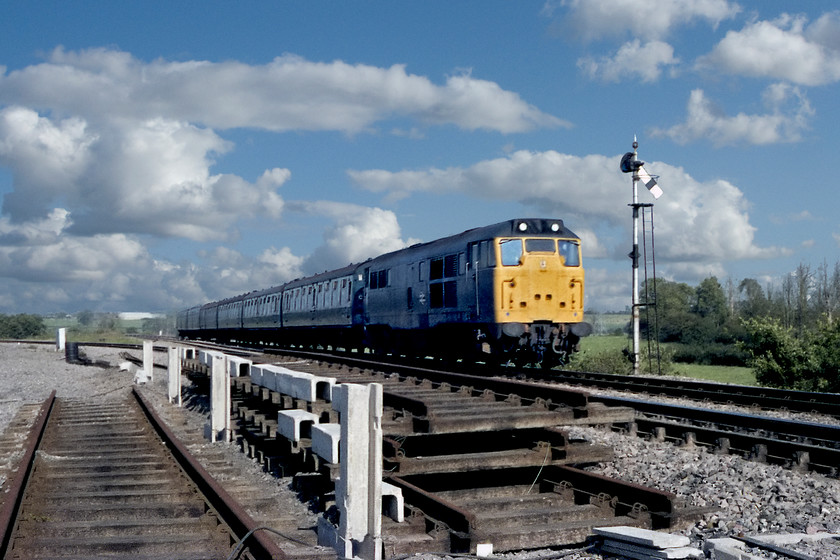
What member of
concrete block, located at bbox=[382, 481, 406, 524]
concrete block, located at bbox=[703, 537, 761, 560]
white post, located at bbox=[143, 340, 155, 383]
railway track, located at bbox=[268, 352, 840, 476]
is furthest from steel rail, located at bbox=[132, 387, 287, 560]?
white post, located at bbox=[143, 340, 155, 383]

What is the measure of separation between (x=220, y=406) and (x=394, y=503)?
18.8 feet

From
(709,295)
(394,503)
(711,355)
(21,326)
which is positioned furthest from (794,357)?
(21,326)

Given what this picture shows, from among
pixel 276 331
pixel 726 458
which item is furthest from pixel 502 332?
pixel 276 331

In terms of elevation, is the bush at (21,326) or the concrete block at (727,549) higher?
the bush at (21,326)

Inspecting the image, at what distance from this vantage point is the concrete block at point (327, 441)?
6.15 m

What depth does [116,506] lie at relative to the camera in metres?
7.08

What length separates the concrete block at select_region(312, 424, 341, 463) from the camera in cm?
615

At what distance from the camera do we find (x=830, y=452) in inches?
314

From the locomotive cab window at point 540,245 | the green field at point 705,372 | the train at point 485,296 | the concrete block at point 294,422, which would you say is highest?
the locomotive cab window at point 540,245

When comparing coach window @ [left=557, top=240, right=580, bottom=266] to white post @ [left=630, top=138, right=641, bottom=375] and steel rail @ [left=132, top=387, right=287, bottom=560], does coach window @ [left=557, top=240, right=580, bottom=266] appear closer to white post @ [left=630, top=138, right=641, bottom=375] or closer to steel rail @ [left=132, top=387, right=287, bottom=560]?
white post @ [left=630, top=138, right=641, bottom=375]

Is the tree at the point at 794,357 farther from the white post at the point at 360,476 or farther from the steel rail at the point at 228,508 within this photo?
the white post at the point at 360,476

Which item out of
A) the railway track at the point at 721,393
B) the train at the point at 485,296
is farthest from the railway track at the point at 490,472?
the train at the point at 485,296

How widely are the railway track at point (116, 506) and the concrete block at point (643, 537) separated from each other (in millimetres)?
2271

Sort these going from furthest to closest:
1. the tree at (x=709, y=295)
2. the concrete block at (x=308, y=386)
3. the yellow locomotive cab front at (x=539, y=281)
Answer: the tree at (x=709, y=295), the yellow locomotive cab front at (x=539, y=281), the concrete block at (x=308, y=386)
